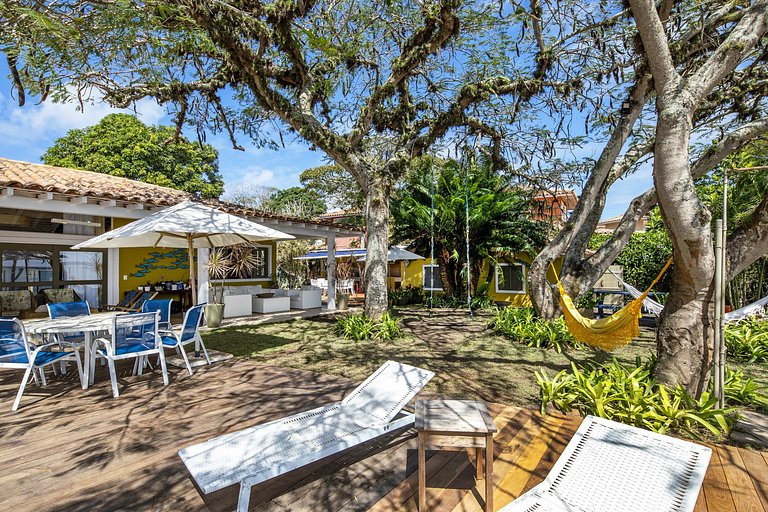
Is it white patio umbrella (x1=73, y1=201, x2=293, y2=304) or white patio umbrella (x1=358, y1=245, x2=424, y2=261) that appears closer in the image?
white patio umbrella (x1=73, y1=201, x2=293, y2=304)

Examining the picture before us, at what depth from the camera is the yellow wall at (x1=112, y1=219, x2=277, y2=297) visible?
12.2 meters

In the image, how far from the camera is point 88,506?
9.01 ft

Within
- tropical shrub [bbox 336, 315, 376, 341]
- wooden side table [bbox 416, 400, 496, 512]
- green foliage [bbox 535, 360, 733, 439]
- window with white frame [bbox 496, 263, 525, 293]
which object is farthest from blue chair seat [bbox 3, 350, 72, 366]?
window with white frame [bbox 496, 263, 525, 293]

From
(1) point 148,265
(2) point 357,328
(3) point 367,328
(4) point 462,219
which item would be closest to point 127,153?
(1) point 148,265

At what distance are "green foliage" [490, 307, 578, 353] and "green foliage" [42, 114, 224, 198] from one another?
24.2 meters

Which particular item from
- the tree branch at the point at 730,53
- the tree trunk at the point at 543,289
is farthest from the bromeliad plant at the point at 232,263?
the tree branch at the point at 730,53

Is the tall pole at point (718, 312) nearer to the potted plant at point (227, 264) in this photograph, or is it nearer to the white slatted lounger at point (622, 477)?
the white slatted lounger at point (622, 477)

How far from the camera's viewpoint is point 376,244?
386 inches

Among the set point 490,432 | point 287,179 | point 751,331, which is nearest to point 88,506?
point 490,432

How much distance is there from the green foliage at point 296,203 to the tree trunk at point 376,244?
53.2 ft

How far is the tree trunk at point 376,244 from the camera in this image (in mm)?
9734

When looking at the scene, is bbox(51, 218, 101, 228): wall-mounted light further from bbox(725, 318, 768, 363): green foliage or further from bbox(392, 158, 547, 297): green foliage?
bbox(725, 318, 768, 363): green foliage

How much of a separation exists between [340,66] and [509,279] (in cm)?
1198

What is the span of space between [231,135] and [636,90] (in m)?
9.52
